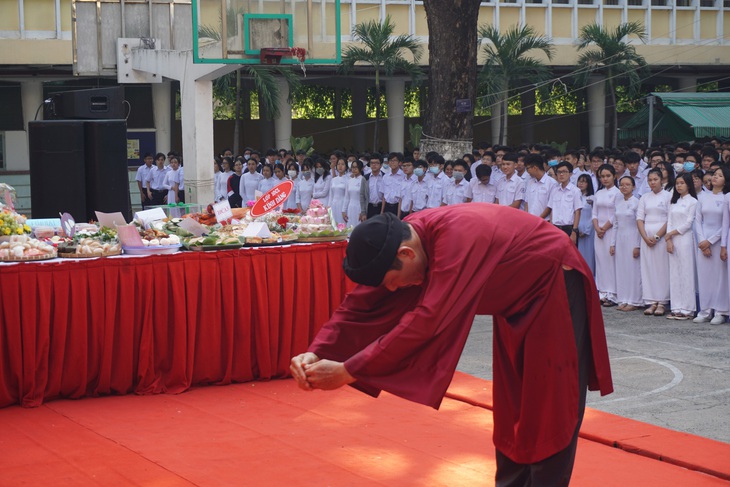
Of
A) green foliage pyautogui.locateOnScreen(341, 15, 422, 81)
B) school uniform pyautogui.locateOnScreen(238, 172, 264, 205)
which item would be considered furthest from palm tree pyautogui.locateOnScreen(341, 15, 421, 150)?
school uniform pyautogui.locateOnScreen(238, 172, 264, 205)

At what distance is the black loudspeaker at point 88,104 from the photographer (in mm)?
9742

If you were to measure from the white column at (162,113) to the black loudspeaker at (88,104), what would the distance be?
617 inches

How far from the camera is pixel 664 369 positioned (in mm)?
7812

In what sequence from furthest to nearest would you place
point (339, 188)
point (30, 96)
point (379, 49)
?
1. point (30, 96)
2. point (379, 49)
3. point (339, 188)

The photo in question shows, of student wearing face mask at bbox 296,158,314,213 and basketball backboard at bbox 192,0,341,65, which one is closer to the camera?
basketball backboard at bbox 192,0,341,65

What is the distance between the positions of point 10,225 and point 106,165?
2.03 m

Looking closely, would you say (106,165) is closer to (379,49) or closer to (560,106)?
(379,49)

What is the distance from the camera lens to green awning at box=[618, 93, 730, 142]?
2194 centimetres

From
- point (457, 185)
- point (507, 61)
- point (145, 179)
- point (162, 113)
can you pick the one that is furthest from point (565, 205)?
point (162, 113)

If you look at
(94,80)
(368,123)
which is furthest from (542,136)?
(94,80)

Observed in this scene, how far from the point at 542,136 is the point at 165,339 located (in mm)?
28133

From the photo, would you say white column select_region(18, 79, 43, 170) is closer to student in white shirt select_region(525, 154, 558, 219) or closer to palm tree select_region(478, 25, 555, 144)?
palm tree select_region(478, 25, 555, 144)

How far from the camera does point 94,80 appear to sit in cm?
2561

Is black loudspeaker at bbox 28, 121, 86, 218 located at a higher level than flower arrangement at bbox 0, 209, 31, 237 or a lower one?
higher
